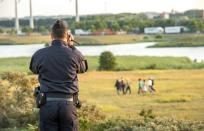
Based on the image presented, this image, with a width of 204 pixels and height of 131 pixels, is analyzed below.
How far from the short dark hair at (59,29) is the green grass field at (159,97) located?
508 inches

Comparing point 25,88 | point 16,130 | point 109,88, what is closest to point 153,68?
point 109,88

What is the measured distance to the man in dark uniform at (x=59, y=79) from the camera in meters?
5.54

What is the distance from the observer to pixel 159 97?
32.1 metres

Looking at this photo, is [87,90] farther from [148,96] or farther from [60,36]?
[60,36]

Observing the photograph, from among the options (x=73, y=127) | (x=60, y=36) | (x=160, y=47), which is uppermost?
(x=60, y=36)

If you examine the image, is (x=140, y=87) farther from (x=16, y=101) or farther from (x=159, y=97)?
(x=16, y=101)

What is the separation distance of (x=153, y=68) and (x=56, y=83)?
54907 millimetres

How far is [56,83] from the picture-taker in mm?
5574

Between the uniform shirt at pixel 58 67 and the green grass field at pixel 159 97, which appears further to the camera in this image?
the green grass field at pixel 159 97

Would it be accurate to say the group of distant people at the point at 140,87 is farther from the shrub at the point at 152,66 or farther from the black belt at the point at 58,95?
the black belt at the point at 58,95

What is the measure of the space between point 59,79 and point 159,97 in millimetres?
26786

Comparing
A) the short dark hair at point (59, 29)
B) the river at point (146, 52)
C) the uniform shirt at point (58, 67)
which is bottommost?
the river at point (146, 52)

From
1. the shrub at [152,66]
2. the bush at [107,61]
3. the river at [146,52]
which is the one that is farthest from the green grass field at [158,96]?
the river at [146,52]

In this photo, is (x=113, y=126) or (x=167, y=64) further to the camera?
(x=167, y=64)
